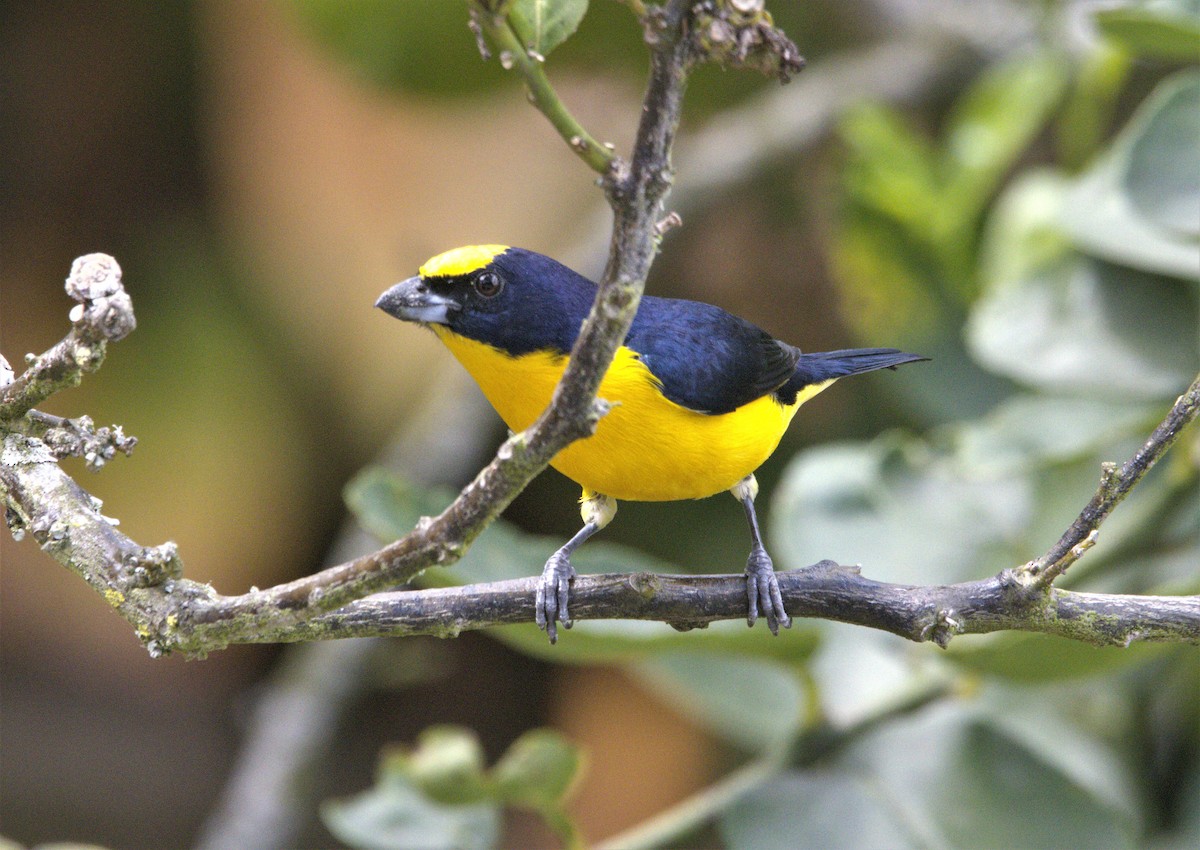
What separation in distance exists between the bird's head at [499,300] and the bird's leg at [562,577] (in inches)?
7.0

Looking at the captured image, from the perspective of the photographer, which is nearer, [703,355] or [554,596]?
[554,596]

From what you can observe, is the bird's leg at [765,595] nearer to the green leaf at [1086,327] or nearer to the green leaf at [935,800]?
the green leaf at [935,800]

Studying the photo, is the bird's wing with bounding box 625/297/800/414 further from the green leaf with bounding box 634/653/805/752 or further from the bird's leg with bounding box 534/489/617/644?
the green leaf with bounding box 634/653/805/752

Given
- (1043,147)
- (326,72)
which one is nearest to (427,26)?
(326,72)

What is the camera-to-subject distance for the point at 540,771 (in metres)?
1.14

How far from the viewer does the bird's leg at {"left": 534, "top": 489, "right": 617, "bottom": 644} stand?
32.6 inches

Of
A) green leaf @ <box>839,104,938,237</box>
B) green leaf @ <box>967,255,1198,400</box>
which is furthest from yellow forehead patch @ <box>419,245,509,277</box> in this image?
green leaf @ <box>839,104,938,237</box>

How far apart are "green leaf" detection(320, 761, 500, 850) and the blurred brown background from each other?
30.6 inches

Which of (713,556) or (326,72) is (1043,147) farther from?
(326,72)

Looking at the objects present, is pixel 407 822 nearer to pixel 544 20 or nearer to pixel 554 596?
pixel 554 596

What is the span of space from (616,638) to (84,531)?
490 millimetres

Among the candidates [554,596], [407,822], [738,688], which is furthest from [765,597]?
[407,822]

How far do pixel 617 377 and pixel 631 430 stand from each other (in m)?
0.05

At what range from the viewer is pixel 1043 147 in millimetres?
2465
